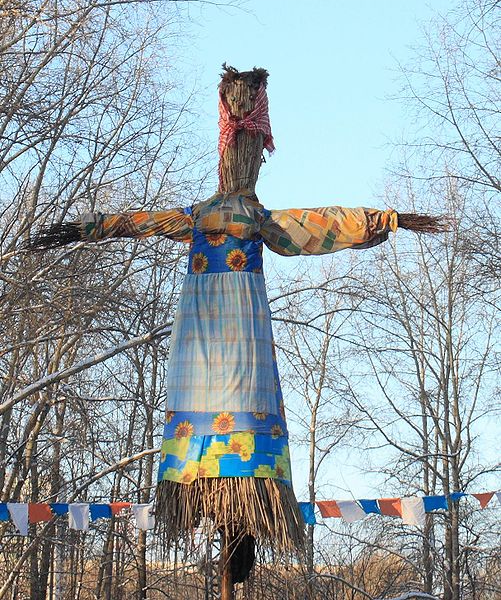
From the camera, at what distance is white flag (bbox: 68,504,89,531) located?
8.79 metres

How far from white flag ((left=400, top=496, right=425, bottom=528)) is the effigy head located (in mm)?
4814

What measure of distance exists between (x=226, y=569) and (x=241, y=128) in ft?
7.01

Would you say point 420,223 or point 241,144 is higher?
point 241,144

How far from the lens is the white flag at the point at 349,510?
9.05 metres

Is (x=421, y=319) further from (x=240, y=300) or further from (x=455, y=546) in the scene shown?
(x=240, y=300)

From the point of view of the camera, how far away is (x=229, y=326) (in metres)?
4.79

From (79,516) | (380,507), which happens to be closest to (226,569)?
(79,516)

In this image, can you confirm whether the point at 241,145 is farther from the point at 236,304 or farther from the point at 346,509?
the point at 346,509

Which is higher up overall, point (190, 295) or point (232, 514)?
point (190, 295)

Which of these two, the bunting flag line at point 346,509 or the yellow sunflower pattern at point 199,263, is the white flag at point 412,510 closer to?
the bunting flag line at point 346,509

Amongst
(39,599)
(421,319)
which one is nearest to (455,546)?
(421,319)

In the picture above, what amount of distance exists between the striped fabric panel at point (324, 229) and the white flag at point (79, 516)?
15.0 feet

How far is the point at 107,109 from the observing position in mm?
8734

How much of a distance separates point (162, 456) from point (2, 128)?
11.8ft
